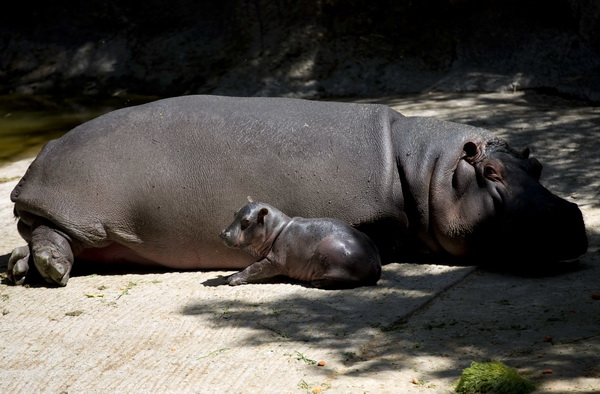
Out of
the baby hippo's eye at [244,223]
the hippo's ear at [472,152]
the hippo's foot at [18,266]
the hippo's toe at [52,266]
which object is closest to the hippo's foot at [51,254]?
the hippo's toe at [52,266]

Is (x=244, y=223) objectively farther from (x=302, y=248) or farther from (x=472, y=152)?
(x=472, y=152)

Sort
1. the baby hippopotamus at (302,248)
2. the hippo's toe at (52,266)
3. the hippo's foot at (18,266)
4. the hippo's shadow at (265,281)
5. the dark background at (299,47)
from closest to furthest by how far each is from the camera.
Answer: the baby hippopotamus at (302,248)
the hippo's shadow at (265,281)
the hippo's toe at (52,266)
the hippo's foot at (18,266)
the dark background at (299,47)

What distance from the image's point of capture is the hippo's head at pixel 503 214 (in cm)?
486

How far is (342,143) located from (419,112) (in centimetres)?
307

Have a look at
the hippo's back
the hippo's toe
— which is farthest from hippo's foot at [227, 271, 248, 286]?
→ the hippo's toe

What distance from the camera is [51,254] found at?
5.29 m

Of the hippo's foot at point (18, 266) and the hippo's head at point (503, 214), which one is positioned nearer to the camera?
the hippo's head at point (503, 214)

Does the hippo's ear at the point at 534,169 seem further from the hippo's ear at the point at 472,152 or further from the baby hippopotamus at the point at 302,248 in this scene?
the baby hippopotamus at the point at 302,248

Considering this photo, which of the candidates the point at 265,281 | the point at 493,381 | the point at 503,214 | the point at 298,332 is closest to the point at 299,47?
the point at 265,281

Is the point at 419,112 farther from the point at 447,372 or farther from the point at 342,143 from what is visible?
the point at 447,372

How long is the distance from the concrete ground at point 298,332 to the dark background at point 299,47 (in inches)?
158

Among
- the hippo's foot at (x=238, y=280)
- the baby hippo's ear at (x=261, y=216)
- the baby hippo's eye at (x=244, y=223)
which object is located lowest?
the hippo's foot at (x=238, y=280)

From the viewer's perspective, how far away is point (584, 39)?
9.14 metres

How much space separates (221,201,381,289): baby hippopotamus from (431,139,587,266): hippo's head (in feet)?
1.79
